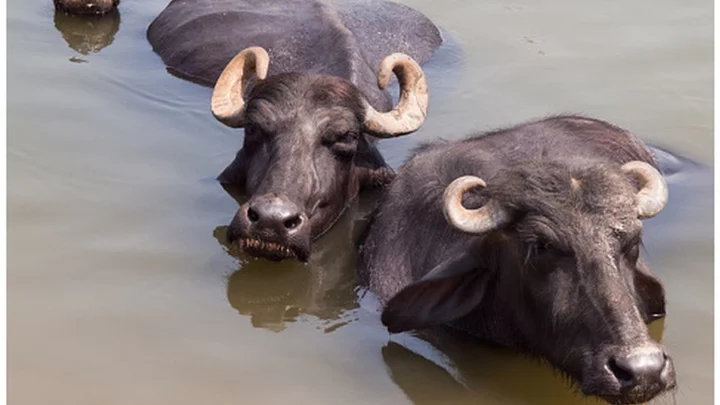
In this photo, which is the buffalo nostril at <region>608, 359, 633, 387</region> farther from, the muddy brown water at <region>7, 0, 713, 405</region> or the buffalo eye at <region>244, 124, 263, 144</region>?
the buffalo eye at <region>244, 124, 263, 144</region>

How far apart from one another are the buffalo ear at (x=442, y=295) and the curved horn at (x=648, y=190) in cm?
70

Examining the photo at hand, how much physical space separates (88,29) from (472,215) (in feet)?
19.7

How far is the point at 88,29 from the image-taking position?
10016 millimetres

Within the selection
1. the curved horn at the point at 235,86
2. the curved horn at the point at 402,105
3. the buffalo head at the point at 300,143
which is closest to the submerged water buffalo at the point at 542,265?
the buffalo head at the point at 300,143

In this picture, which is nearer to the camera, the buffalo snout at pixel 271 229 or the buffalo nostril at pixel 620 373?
the buffalo nostril at pixel 620 373

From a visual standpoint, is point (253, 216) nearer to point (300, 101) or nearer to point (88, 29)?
point (300, 101)

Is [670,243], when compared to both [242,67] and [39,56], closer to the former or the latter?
[242,67]

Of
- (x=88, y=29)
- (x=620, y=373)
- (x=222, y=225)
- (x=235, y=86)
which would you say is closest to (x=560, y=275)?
(x=620, y=373)

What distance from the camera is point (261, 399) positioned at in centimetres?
499

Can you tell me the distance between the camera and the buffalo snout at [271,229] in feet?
19.1

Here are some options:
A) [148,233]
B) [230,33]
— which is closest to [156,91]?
[230,33]

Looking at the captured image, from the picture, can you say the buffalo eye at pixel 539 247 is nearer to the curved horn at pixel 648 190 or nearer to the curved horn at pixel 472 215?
the curved horn at pixel 472 215

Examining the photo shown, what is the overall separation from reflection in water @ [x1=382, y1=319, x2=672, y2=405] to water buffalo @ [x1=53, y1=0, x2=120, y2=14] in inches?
225

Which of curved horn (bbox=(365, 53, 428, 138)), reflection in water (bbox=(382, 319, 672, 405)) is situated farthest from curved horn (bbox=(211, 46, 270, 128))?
reflection in water (bbox=(382, 319, 672, 405))
